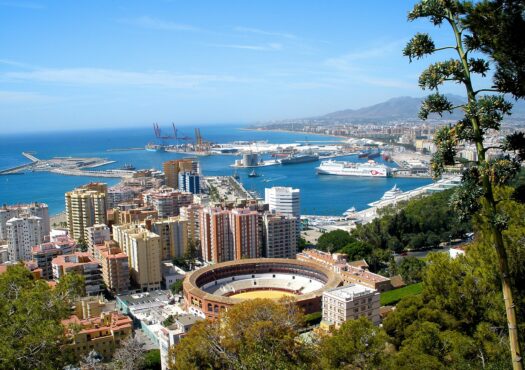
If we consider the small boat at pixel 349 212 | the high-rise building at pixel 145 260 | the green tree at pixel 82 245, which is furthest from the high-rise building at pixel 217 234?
the small boat at pixel 349 212

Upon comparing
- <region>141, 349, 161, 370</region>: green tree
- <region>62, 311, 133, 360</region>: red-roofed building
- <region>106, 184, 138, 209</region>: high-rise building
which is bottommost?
<region>141, 349, 161, 370</region>: green tree

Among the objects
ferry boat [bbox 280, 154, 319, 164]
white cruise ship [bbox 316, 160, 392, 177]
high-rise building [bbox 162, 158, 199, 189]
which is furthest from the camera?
ferry boat [bbox 280, 154, 319, 164]

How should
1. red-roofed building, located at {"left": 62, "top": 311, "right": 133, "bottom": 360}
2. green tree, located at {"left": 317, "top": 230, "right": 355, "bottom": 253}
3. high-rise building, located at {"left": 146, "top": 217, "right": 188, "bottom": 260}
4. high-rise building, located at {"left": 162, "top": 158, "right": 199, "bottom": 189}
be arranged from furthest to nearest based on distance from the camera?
high-rise building, located at {"left": 162, "top": 158, "right": 199, "bottom": 189}, green tree, located at {"left": 317, "top": 230, "right": 355, "bottom": 253}, high-rise building, located at {"left": 146, "top": 217, "right": 188, "bottom": 260}, red-roofed building, located at {"left": 62, "top": 311, "right": 133, "bottom": 360}

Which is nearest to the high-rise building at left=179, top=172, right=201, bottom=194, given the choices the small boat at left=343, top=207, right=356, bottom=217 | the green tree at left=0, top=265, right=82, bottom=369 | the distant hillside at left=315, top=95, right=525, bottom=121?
the small boat at left=343, top=207, right=356, bottom=217

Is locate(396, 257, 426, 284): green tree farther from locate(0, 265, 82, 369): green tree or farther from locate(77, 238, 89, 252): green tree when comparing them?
locate(77, 238, 89, 252): green tree

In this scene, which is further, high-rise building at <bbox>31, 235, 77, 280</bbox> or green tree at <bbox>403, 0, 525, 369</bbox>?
high-rise building at <bbox>31, 235, 77, 280</bbox>

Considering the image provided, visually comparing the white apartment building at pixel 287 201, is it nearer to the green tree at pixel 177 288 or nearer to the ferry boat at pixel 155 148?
the green tree at pixel 177 288

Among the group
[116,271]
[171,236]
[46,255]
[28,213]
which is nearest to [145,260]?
[116,271]

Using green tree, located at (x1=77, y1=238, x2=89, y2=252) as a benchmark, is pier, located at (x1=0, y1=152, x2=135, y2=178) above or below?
above

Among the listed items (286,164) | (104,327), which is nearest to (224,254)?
(104,327)
